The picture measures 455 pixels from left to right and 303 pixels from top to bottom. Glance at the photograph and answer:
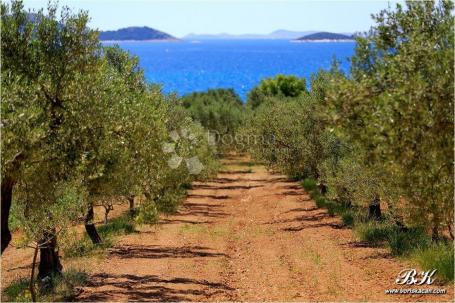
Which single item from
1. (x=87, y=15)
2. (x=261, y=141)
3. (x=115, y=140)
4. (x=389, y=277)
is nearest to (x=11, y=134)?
(x=115, y=140)

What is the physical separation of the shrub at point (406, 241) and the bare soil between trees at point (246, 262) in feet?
1.72

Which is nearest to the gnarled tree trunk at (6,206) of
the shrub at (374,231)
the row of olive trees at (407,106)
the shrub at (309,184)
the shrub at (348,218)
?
the row of olive trees at (407,106)

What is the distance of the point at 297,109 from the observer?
45.8 metres

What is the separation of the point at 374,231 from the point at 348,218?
630cm

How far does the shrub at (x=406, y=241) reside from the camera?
84.0 ft

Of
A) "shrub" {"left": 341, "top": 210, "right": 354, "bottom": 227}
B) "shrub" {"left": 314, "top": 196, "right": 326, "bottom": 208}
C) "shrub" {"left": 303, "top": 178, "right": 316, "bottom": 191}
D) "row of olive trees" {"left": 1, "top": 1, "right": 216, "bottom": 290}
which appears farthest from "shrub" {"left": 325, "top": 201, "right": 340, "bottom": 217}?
"row of olive trees" {"left": 1, "top": 1, "right": 216, "bottom": 290}

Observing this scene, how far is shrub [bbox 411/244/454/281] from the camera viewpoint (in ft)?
65.4

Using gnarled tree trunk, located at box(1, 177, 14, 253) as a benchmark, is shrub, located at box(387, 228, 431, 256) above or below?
below

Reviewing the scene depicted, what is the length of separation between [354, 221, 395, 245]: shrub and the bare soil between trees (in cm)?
65

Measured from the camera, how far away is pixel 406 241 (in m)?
27.0

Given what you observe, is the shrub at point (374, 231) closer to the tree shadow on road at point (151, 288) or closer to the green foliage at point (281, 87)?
the tree shadow on road at point (151, 288)

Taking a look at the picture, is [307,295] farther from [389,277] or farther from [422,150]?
[422,150]

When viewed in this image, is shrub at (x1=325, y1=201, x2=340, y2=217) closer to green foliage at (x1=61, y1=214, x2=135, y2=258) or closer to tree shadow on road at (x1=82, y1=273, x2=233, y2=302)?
green foliage at (x1=61, y1=214, x2=135, y2=258)

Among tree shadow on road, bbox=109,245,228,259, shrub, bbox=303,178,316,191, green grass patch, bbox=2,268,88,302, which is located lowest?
shrub, bbox=303,178,316,191
